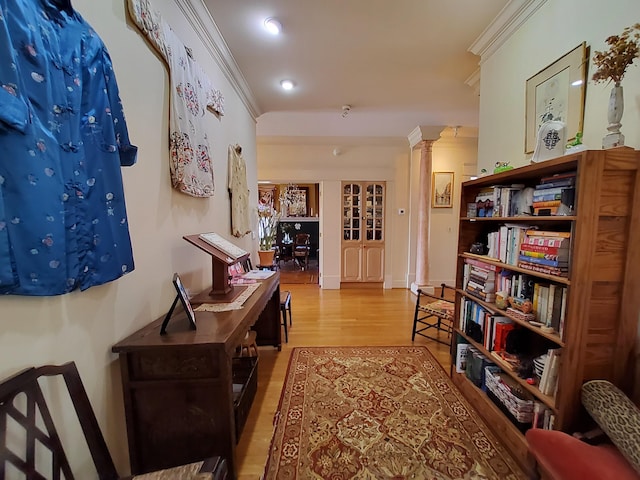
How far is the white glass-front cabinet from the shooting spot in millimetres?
5230

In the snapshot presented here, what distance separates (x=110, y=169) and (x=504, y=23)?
261 cm

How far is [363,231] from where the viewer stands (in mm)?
5277

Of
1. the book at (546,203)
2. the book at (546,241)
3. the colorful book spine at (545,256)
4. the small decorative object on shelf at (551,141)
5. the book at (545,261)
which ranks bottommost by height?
the book at (545,261)

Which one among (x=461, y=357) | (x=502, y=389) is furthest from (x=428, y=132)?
(x=502, y=389)

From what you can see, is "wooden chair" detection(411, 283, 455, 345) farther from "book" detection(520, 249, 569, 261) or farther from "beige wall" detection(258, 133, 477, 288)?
"beige wall" detection(258, 133, 477, 288)

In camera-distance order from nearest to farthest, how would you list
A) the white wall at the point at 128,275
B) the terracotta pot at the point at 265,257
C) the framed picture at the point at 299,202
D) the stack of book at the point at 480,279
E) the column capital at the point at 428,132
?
the white wall at the point at 128,275
the stack of book at the point at 480,279
the terracotta pot at the point at 265,257
the column capital at the point at 428,132
the framed picture at the point at 299,202

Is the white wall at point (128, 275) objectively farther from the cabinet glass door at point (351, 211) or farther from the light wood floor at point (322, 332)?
the cabinet glass door at point (351, 211)

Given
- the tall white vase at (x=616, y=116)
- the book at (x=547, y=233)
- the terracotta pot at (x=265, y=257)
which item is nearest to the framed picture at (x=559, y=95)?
the tall white vase at (x=616, y=116)

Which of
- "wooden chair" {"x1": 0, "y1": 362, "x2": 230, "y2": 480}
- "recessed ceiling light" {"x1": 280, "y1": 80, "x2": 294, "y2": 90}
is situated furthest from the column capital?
"wooden chair" {"x1": 0, "y1": 362, "x2": 230, "y2": 480}

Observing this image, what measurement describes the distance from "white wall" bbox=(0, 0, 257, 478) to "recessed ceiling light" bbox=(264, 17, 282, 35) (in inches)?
21.3

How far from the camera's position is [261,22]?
204cm

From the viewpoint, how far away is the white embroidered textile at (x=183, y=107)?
138cm

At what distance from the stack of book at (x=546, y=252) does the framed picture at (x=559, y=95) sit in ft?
1.88

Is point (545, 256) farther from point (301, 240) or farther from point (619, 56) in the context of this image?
point (301, 240)
